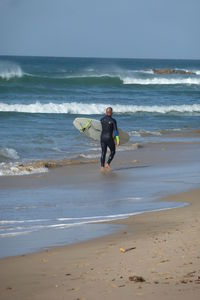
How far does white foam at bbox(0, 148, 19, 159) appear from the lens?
15217 millimetres

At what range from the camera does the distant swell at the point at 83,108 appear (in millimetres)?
30938

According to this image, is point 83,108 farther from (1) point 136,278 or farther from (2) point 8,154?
(1) point 136,278

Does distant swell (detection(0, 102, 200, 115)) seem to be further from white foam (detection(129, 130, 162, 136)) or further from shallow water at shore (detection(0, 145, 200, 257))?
shallow water at shore (detection(0, 145, 200, 257))

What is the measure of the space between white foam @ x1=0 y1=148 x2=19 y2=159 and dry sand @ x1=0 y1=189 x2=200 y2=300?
297 inches

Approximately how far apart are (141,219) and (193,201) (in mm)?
1613

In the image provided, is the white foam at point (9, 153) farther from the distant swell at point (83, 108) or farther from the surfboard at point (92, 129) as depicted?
the distant swell at point (83, 108)

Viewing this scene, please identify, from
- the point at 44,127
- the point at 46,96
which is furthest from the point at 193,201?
the point at 46,96

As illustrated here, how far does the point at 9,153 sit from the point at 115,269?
9.69 m

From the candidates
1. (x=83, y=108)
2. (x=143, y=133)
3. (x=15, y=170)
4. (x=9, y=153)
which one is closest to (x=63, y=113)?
(x=83, y=108)

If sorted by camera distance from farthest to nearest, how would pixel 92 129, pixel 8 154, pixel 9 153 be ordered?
pixel 92 129 → pixel 9 153 → pixel 8 154

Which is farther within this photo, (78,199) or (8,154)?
(8,154)

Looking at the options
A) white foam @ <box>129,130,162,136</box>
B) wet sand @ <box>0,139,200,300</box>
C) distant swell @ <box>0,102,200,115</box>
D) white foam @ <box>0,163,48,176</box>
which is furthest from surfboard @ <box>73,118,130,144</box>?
distant swell @ <box>0,102,200,115</box>

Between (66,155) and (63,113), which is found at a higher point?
(63,113)

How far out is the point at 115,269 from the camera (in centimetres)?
609
